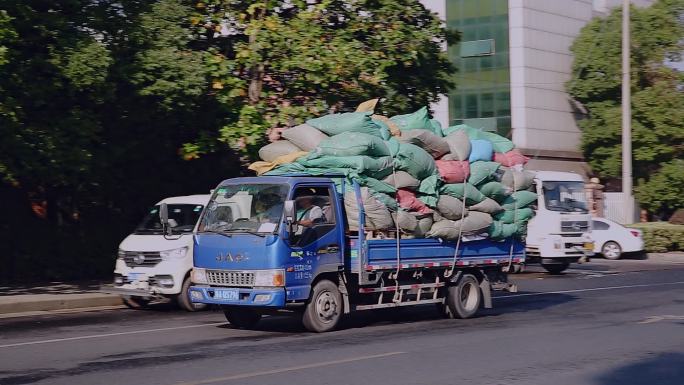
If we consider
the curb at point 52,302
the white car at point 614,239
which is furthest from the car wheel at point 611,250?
the curb at point 52,302

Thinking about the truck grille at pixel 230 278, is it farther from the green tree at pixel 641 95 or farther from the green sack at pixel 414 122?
the green tree at pixel 641 95

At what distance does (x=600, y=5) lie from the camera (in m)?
53.8

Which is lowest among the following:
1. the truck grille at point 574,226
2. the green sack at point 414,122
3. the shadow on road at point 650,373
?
the shadow on road at point 650,373

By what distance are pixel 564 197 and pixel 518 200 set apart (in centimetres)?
1069

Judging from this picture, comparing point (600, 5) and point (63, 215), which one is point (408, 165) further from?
point (600, 5)

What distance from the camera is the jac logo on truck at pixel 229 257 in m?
13.4

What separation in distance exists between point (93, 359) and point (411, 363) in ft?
11.8

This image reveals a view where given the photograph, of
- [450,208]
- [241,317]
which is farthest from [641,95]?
[241,317]

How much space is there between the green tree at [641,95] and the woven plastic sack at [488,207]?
30.1m

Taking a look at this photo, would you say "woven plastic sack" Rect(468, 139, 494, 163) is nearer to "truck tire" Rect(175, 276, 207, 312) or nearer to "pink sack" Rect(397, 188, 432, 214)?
"pink sack" Rect(397, 188, 432, 214)

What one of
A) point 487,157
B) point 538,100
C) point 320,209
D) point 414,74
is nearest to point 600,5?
point 538,100

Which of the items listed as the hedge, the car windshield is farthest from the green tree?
the car windshield

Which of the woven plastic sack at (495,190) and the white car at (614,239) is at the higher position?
the woven plastic sack at (495,190)

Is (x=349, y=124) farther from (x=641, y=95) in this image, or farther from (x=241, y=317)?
(x=641, y=95)
